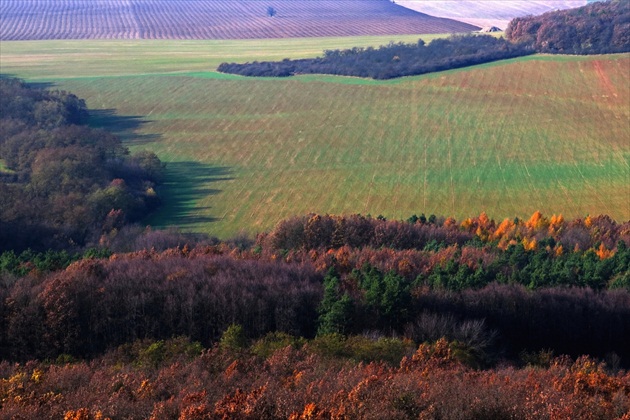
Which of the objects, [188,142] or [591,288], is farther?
[188,142]

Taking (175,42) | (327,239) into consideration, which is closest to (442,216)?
(327,239)

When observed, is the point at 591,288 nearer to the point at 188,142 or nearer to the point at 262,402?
the point at 262,402

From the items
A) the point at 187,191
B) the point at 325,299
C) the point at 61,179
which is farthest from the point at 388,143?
the point at 325,299

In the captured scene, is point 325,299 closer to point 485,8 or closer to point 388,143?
point 388,143

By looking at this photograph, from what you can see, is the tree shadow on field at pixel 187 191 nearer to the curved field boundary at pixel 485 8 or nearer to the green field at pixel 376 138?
the green field at pixel 376 138

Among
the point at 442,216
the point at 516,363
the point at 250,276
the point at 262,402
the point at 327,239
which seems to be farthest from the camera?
the point at 442,216
